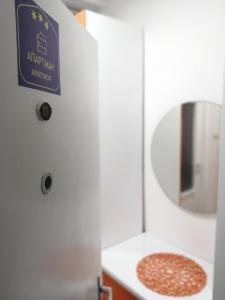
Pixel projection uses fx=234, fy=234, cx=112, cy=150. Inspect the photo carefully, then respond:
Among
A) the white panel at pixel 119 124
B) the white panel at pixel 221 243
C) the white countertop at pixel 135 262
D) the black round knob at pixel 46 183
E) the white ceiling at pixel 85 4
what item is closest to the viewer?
the black round knob at pixel 46 183

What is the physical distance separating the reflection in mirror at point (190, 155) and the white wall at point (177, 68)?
0.06 meters

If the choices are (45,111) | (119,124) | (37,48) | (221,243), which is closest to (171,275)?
(221,243)

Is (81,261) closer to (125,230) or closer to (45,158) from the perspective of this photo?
(45,158)

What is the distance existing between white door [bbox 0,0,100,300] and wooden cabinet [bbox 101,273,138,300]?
415 millimetres

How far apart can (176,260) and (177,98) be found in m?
0.97

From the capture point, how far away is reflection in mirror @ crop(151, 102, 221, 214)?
1.33m

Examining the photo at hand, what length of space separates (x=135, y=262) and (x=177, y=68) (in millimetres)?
1188

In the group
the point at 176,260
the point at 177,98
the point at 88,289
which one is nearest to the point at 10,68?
the point at 88,289

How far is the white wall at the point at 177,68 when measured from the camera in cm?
123

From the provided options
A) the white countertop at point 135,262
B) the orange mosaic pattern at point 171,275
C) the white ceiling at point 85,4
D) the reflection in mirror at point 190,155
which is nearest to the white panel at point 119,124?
the white countertop at point 135,262

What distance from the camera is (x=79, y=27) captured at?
764 mm

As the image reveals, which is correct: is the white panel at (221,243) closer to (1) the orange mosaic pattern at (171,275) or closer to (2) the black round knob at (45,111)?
(1) the orange mosaic pattern at (171,275)

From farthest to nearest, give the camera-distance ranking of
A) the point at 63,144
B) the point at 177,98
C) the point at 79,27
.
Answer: the point at 177,98 → the point at 79,27 → the point at 63,144

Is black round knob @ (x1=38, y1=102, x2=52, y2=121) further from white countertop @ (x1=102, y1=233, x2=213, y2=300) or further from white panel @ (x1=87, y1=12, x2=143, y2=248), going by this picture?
white countertop @ (x1=102, y1=233, x2=213, y2=300)
